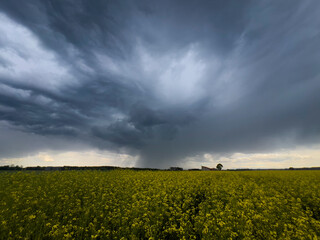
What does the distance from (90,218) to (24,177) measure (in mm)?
12556

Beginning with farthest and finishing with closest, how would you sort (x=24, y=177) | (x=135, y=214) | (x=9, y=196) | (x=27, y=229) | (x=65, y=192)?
(x=24, y=177) → (x=65, y=192) → (x=9, y=196) → (x=135, y=214) → (x=27, y=229)

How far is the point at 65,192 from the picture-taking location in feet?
45.1

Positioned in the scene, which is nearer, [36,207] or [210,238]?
[210,238]

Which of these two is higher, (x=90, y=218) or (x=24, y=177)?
(x=24, y=177)

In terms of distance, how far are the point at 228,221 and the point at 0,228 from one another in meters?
10.1

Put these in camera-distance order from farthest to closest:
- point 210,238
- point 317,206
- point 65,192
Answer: point 317,206 < point 65,192 < point 210,238

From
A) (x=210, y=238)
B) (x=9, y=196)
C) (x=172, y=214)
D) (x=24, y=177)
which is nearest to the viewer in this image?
(x=210, y=238)

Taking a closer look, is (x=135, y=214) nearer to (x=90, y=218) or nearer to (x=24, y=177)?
(x=90, y=218)

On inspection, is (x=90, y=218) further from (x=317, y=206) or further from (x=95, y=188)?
(x=317, y=206)

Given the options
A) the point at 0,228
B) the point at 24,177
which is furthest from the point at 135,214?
the point at 24,177

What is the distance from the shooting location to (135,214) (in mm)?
9836

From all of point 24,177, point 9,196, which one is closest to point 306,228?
point 9,196

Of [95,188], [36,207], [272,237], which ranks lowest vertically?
[272,237]

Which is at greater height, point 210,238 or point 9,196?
point 9,196
